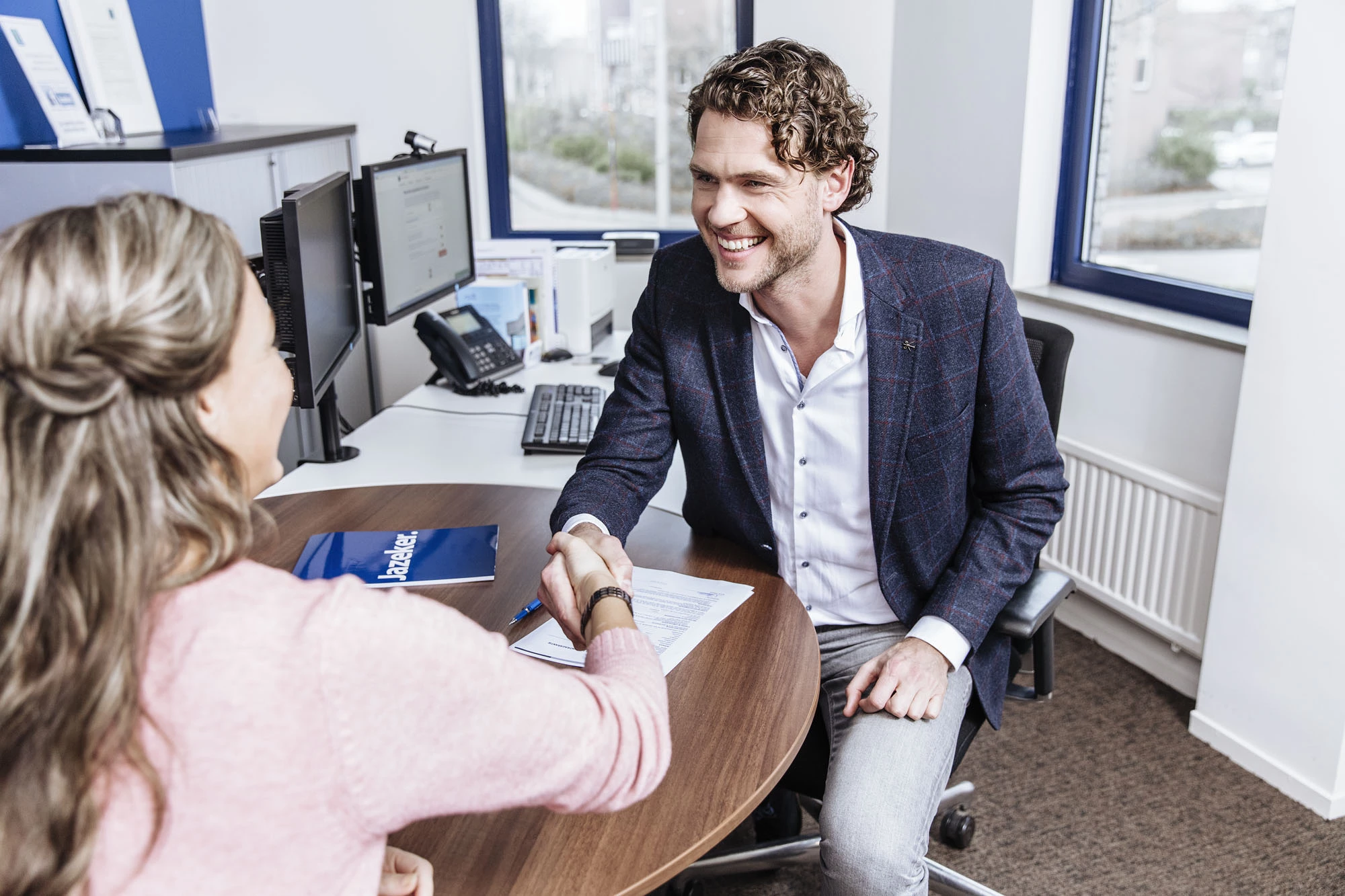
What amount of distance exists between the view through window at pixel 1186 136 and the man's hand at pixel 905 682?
4.39 feet

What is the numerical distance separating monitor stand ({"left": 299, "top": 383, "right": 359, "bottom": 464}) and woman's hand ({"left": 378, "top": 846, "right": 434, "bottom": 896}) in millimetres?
1218

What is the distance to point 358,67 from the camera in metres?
3.49

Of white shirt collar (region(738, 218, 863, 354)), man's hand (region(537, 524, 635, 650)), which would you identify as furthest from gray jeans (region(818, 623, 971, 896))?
white shirt collar (region(738, 218, 863, 354))

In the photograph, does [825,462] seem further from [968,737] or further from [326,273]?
[326,273]

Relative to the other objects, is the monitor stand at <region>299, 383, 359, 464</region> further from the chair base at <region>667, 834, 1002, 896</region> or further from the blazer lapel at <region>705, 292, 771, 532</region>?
the chair base at <region>667, 834, 1002, 896</region>

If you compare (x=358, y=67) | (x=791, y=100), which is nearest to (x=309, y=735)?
(x=791, y=100)

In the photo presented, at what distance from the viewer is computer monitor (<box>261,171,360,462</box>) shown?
1659mm

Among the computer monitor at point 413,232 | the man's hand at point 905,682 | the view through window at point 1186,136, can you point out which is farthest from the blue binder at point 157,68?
the view through window at point 1186,136

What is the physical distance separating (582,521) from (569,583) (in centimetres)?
26

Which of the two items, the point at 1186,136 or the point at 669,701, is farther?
the point at 1186,136

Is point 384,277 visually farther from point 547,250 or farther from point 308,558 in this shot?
point 308,558

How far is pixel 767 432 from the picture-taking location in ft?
5.23

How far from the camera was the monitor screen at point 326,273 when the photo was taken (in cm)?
170

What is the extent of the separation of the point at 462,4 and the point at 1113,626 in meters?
2.75
